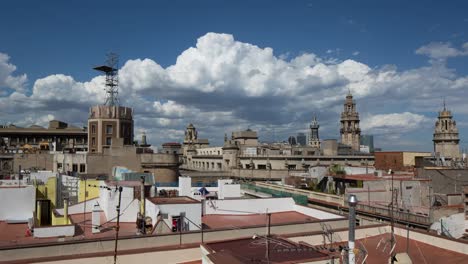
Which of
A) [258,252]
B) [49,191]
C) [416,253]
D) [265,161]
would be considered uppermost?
[265,161]

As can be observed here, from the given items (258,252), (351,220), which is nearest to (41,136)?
(258,252)

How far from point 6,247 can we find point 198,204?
9.06 metres

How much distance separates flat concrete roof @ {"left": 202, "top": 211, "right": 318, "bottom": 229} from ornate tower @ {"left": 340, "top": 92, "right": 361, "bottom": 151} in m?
95.7

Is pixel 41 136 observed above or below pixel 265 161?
above

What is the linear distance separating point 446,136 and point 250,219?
99196 mm

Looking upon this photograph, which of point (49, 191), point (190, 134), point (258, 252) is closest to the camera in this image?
point (258, 252)

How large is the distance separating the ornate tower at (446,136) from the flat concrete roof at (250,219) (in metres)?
93.7

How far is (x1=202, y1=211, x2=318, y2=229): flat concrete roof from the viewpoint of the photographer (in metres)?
22.7

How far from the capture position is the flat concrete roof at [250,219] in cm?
2273

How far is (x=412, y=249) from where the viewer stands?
16.6 meters

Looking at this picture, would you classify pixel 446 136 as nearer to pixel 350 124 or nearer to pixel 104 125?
pixel 350 124

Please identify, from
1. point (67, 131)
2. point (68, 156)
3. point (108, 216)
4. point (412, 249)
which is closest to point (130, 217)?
point (108, 216)

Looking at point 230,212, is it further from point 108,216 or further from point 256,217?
point 108,216

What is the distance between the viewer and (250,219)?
24.6 meters
